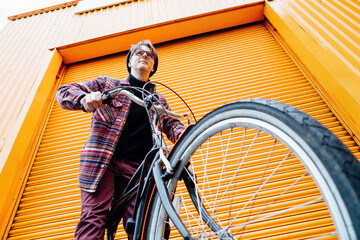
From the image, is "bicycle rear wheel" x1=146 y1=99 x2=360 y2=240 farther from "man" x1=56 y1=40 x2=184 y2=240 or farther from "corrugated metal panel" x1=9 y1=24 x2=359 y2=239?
"man" x1=56 y1=40 x2=184 y2=240

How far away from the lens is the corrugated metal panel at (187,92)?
235cm

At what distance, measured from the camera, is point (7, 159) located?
7.93 ft

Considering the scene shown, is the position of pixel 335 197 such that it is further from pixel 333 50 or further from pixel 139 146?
pixel 333 50

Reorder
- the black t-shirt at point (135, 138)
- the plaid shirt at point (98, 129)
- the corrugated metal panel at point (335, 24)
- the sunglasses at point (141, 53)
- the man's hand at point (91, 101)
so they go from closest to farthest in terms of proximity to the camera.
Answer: the man's hand at point (91, 101) → the plaid shirt at point (98, 129) → the black t-shirt at point (135, 138) → the sunglasses at point (141, 53) → the corrugated metal panel at point (335, 24)

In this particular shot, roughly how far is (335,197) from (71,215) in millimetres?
2521

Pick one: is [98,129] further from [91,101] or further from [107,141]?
[91,101]

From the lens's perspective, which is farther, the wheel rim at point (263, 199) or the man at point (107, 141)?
the wheel rim at point (263, 199)

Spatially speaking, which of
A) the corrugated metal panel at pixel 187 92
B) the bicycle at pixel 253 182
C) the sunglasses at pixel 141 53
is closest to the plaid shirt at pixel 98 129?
the bicycle at pixel 253 182

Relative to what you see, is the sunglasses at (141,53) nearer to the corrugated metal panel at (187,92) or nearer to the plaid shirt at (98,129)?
the plaid shirt at (98,129)

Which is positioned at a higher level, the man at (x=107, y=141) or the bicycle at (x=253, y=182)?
the man at (x=107, y=141)

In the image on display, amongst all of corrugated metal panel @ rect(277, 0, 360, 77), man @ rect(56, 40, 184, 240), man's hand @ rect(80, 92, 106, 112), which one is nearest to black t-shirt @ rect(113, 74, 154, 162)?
man @ rect(56, 40, 184, 240)

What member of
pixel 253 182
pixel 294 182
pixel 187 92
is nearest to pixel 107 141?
pixel 294 182

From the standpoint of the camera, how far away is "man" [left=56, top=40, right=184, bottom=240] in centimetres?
116

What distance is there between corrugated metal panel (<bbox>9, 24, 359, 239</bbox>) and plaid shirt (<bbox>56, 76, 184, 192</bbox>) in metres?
1.25
